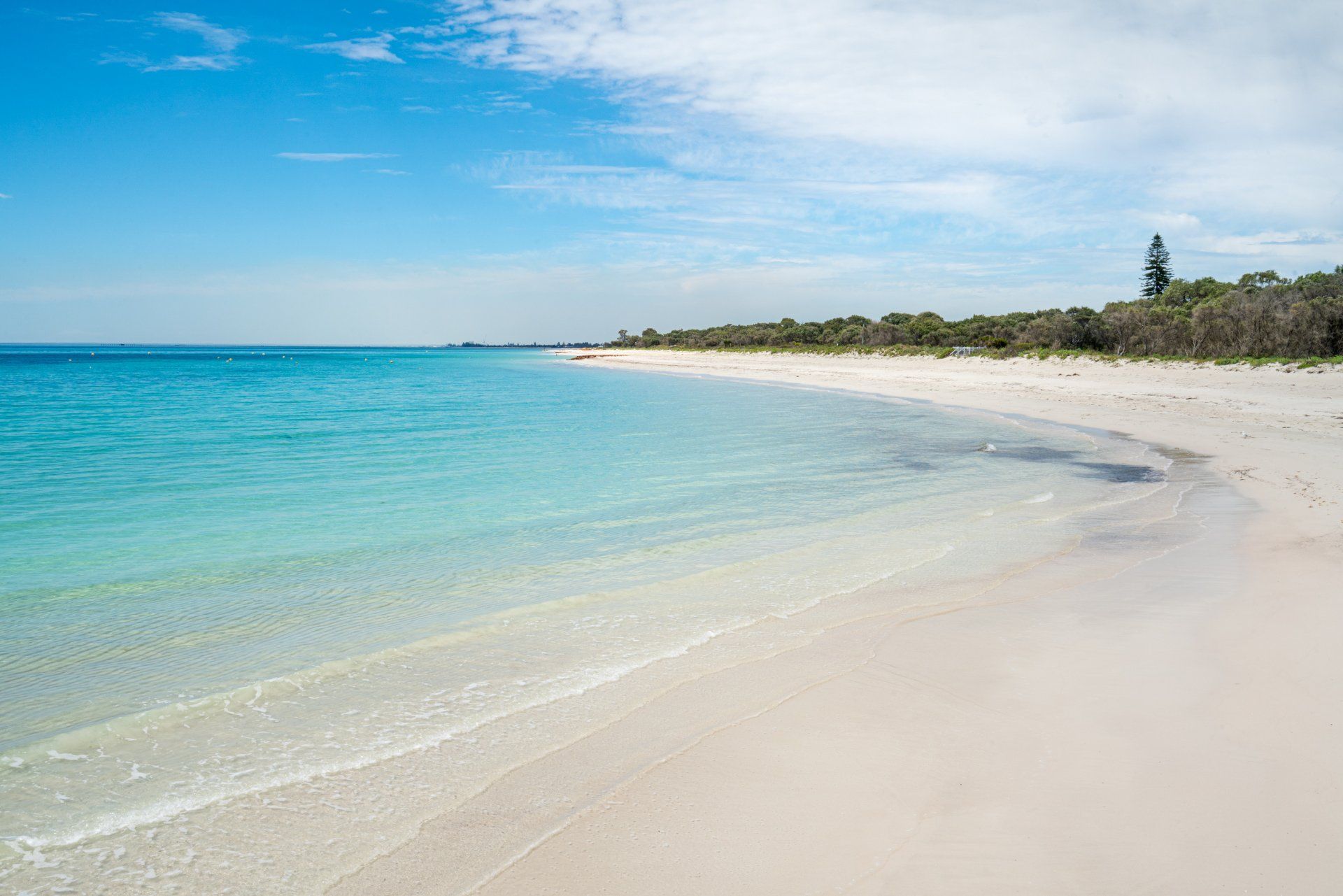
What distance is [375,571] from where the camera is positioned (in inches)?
308

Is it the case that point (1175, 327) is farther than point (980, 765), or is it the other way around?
point (1175, 327)

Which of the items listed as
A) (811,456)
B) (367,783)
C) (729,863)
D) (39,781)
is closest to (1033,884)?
(729,863)

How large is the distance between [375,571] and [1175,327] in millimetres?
43914

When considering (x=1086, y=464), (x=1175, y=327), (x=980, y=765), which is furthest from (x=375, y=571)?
(x=1175, y=327)

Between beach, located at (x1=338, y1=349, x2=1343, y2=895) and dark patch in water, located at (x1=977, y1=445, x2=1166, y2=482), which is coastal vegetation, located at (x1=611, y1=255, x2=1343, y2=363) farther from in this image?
beach, located at (x1=338, y1=349, x2=1343, y2=895)

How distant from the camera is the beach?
3.01 metres

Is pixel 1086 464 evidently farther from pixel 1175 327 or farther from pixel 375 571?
pixel 1175 327

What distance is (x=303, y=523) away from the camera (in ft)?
33.0

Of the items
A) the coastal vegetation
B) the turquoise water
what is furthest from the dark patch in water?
the coastal vegetation

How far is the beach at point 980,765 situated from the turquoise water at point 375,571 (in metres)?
0.99

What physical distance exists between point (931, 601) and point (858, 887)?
13.4ft

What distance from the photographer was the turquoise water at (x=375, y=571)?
166 inches

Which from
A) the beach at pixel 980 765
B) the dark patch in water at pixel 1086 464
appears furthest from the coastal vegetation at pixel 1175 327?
the beach at pixel 980 765

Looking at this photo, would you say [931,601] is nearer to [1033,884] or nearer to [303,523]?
[1033,884]
